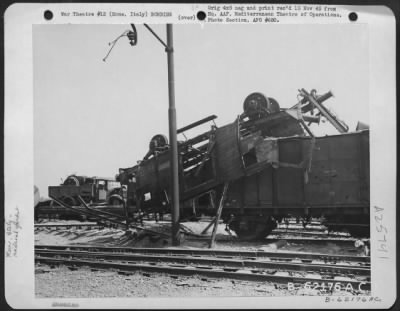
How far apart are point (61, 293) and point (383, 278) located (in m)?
4.76

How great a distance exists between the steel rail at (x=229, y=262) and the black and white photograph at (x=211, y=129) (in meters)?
0.02

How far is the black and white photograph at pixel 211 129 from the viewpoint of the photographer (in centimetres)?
551

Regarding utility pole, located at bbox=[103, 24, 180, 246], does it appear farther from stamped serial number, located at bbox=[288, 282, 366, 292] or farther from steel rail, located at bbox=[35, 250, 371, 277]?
stamped serial number, located at bbox=[288, 282, 366, 292]

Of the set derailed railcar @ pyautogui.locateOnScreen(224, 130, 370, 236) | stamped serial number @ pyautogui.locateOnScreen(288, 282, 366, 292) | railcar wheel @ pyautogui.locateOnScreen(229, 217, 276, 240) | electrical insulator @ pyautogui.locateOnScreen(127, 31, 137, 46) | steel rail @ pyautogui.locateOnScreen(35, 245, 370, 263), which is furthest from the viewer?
railcar wheel @ pyautogui.locateOnScreen(229, 217, 276, 240)

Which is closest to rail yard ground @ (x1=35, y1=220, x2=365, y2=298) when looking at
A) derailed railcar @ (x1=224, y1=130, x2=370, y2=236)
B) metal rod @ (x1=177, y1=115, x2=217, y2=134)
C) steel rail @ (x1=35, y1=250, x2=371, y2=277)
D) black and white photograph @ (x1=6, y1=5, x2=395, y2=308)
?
black and white photograph @ (x1=6, y1=5, x2=395, y2=308)

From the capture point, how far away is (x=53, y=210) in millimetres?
10945

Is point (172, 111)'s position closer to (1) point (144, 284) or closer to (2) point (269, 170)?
(2) point (269, 170)

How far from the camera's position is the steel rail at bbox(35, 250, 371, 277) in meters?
5.55

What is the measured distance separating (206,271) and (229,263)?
453 millimetres

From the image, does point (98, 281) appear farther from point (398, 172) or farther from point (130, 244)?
point (398, 172)

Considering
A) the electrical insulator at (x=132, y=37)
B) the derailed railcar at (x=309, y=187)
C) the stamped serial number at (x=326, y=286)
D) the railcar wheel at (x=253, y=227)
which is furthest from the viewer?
the railcar wheel at (x=253, y=227)

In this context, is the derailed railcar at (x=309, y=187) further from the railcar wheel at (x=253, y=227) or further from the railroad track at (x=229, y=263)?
the railroad track at (x=229, y=263)

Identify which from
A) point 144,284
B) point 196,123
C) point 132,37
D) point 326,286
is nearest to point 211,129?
point 196,123

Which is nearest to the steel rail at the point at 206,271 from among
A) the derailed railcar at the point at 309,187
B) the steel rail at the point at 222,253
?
the steel rail at the point at 222,253
